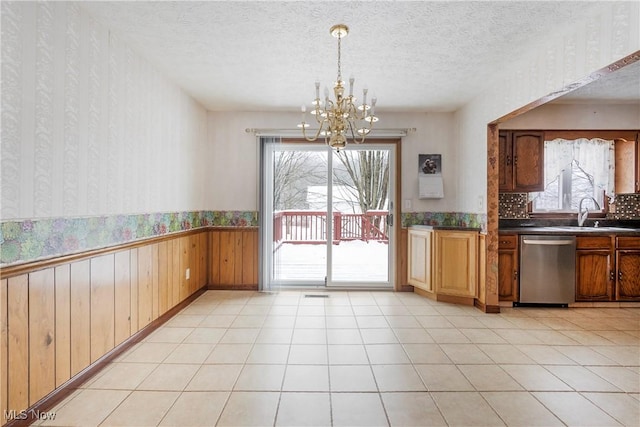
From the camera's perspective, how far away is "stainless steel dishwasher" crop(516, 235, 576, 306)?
3836 millimetres

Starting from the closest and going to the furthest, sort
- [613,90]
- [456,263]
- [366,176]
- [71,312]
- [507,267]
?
[71,312] → [613,90] → [507,267] → [456,263] → [366,176]

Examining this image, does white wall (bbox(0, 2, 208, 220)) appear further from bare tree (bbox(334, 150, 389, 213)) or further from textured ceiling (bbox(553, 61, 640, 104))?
textured ceiling (bbox(553, 61, 640, 104))

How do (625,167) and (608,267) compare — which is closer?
(608,267)

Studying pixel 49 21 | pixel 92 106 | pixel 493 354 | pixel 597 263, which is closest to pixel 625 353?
pixel 493 354

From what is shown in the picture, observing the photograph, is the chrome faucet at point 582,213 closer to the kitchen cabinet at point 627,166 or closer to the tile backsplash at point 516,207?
the kitchen cabinet at point 627,166

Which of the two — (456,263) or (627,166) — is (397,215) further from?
(627,166)

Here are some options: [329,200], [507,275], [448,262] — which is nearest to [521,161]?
[507,275]

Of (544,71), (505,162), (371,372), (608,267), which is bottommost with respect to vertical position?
(371,372)

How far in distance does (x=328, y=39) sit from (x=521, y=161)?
3.04m

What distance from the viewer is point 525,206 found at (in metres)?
4.49

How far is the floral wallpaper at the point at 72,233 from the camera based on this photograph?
1.70m
